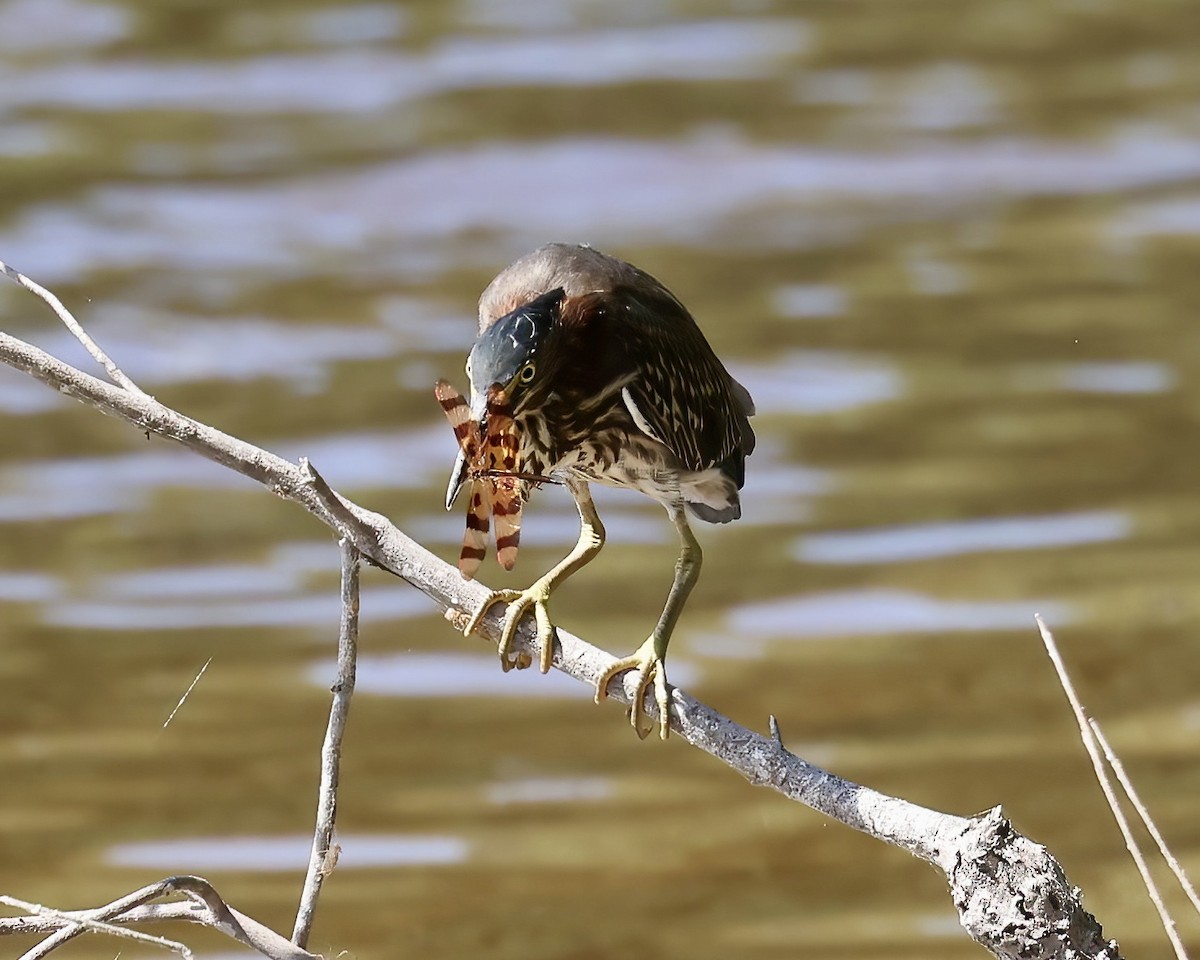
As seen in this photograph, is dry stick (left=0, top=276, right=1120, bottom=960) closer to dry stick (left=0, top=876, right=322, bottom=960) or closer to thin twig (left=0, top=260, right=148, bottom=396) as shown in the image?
thin twig (left=0, top=260, right=148, bottom=396)

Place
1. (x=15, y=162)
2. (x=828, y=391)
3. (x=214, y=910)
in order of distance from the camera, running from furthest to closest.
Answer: (x=15, y=162)
(x=828, y=391)
(x=214, y=910)

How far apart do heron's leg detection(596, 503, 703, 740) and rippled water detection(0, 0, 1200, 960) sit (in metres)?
1.05

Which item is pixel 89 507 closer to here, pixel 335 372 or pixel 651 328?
pixel 335 372

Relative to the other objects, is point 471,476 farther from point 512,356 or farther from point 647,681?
point 647,681

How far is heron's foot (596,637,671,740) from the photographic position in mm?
2826

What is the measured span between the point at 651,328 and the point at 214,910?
1047 millimetres

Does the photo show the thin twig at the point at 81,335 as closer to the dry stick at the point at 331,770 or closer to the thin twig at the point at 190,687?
the dry stick at the point at 331,770

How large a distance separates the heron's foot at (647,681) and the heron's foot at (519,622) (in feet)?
0.32

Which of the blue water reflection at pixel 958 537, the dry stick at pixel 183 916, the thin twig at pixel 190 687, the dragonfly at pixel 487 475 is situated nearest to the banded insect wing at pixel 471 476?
the dragonfly at pixel 487 475

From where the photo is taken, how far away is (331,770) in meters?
2.43

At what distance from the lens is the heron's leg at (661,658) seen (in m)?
2.84

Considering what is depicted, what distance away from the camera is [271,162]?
8.53 metres

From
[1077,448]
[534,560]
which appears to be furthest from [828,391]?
[534,560]

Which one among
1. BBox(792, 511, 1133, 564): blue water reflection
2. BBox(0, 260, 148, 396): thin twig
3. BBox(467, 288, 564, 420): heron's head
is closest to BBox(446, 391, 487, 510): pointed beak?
BBox(467, 288, 564, 420): heron's head
